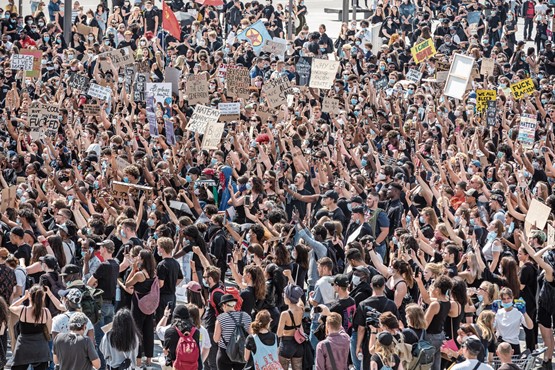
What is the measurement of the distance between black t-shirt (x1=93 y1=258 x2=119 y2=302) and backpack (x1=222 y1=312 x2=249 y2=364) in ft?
6.06

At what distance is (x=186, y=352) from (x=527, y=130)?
10668 millimetres

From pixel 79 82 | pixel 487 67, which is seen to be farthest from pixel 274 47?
pixel 79 82

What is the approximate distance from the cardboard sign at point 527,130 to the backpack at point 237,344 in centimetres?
978

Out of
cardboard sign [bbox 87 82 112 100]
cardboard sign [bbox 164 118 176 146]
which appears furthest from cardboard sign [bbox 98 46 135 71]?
cardboard sign [bbox 164 118 176 146]

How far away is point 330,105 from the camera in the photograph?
22.5m

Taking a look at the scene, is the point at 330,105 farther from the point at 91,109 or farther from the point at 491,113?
the point at 91,109

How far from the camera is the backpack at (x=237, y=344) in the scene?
11.8 m

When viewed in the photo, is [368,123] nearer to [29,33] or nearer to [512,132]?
[512,132]

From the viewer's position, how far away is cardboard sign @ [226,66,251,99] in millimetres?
23562

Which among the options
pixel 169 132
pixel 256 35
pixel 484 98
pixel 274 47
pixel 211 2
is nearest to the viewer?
pixel 169 132

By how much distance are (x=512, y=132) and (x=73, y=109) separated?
808 centimetres

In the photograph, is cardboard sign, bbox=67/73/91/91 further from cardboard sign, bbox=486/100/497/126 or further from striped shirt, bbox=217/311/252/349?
striped shirt, bbox=217/311/252/349

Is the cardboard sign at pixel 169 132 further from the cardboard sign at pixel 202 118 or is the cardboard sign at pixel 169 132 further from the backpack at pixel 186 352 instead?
the backpack at pixel 186 352

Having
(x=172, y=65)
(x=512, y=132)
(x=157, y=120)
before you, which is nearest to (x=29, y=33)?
(x=172, y=65)
